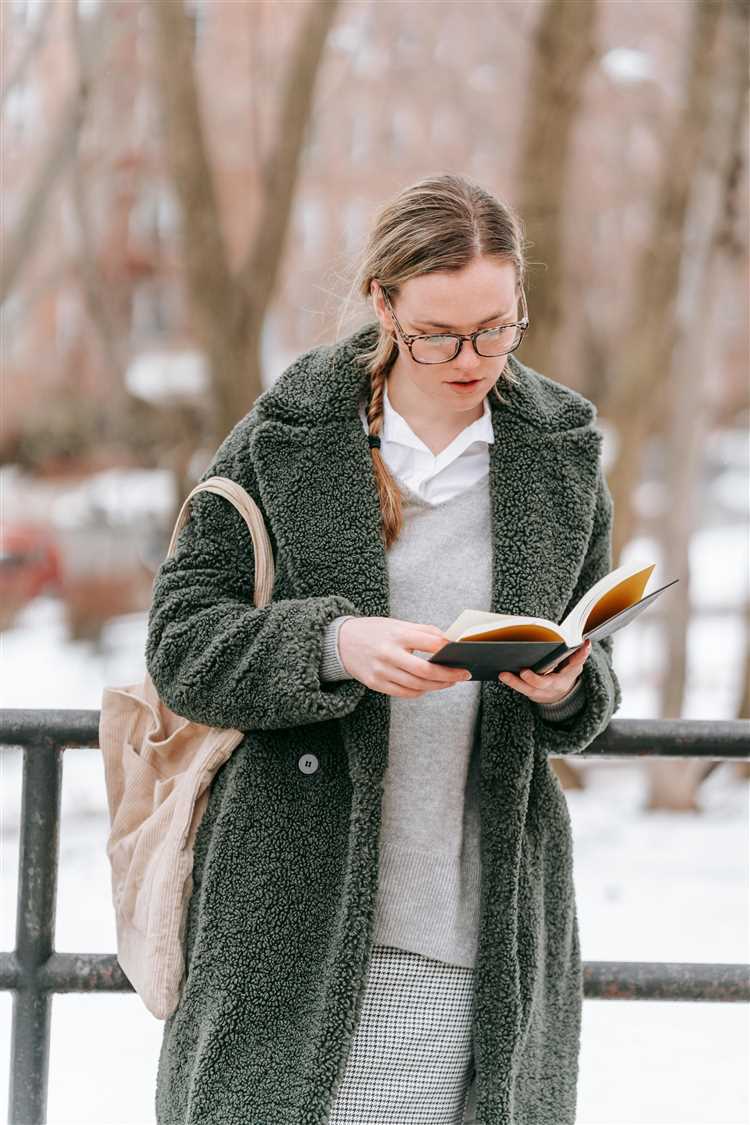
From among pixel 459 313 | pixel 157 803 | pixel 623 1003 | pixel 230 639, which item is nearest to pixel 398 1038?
pixel 157 803

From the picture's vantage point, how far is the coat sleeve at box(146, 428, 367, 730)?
1.65 metres

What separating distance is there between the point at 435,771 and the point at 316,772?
0.51 feet

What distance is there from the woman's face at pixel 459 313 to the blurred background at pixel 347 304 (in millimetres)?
213

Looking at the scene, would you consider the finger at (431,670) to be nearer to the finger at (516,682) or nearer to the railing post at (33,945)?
the finger at (516,682)

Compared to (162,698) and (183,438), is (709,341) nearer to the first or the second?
(183,438)

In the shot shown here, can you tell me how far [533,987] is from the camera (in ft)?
5.80

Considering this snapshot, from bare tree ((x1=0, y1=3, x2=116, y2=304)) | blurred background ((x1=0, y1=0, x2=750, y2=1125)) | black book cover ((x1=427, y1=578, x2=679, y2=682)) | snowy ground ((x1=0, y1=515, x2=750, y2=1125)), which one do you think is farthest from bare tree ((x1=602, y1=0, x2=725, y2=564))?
black book cover ((x1=427, y1=578, x2=679, y2=682))

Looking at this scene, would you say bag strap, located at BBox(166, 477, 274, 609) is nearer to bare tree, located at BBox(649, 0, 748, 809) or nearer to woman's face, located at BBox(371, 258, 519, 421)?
woman's face, located at BBox(371, 258, 519, 421)

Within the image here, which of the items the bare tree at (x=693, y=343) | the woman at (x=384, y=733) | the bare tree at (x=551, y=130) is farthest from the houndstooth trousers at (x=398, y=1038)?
the bare tree at (x=693, y=343)

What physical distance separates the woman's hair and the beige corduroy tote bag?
0.61 feet

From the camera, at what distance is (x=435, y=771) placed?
1.75 meters

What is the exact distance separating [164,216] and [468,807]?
13.1 meters

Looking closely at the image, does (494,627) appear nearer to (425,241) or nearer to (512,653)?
(512,653)

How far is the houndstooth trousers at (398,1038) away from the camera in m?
1.71
